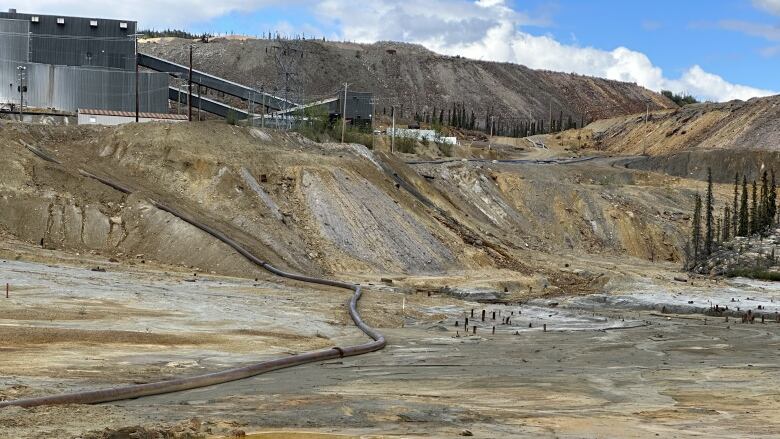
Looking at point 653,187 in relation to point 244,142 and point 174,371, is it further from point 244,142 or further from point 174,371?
point 174,371

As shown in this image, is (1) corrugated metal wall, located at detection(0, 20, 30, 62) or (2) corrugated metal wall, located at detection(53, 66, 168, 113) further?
(1) corrugated metal wall, located at detection(0, 20, 30, 62)

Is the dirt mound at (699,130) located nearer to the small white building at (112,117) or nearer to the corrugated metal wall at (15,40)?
the small white building at (112,117)

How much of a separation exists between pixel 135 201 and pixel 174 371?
99.7 ft

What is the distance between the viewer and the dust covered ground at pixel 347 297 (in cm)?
1889

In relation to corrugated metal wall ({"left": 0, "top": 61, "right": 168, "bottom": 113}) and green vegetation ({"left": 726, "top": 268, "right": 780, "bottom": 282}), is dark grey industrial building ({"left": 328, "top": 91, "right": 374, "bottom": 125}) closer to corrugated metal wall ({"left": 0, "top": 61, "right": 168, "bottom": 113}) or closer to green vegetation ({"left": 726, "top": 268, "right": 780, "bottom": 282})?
corrugated metal wall ({"left": 0, "top": 61, "right": 168, "bottom": 113})

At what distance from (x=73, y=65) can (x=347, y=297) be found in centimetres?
6255

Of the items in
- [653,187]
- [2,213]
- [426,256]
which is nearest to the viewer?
[2,213]

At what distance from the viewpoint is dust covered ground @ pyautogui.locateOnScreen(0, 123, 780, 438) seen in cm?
1889

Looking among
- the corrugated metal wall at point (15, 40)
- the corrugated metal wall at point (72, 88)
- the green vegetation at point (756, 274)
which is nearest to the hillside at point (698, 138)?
the green vegetation at point (756, 274)

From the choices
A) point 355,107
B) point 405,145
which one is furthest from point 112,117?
point 355,107

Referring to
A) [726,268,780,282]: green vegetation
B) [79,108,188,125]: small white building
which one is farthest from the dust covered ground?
[79,108,188,125]: small white building

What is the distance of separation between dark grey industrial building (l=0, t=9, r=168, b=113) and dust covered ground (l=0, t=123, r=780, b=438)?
29185mm

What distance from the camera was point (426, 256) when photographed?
56500mm

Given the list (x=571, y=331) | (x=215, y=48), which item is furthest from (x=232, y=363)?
(x=215, y=48)
